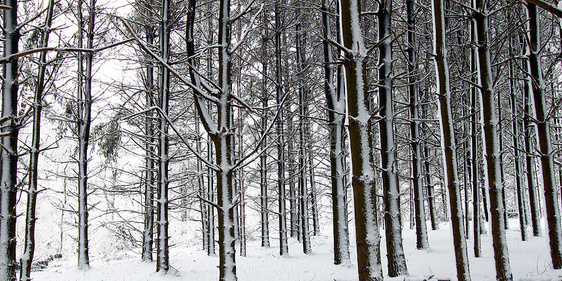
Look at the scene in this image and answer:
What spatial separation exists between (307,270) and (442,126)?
5.09m

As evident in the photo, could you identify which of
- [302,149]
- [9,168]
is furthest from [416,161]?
[9,168]

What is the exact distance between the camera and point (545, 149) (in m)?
6.10

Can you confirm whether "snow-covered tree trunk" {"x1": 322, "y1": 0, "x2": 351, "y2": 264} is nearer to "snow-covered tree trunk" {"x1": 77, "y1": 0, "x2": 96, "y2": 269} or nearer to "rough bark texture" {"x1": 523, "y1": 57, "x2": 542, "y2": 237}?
"rough bark texture" {"x1": 523, "y1": 57, "x2": 542, "y2": 237}

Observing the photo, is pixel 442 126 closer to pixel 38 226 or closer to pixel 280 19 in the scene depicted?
pixel 280 19

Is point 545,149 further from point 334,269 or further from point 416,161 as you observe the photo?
point 334,269

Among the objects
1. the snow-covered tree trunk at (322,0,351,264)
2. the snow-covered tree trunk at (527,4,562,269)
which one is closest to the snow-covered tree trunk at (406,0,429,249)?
the snow-covered tree trunk at (322,0,351,264)

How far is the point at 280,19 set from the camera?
12.1 metres

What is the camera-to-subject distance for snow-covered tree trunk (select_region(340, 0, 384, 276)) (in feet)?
10.6

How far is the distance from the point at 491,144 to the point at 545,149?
1731 millimetres

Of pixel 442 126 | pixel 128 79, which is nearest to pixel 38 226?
pixel 128 79

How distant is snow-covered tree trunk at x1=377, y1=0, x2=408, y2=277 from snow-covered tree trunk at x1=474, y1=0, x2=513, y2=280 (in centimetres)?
160

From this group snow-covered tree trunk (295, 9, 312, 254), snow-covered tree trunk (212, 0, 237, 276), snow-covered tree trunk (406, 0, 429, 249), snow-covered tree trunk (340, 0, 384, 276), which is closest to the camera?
snow-covered tree trunk (340, 0, 384, 276)

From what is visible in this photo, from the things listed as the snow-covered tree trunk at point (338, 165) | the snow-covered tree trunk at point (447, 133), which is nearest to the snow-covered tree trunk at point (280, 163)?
the snow-covered tree trunk at point (338, 165)

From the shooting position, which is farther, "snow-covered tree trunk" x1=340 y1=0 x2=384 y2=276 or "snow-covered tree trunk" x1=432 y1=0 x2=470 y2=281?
"snow-covered tree trunk" x1=432 y1=0 x2=470 y2=281
